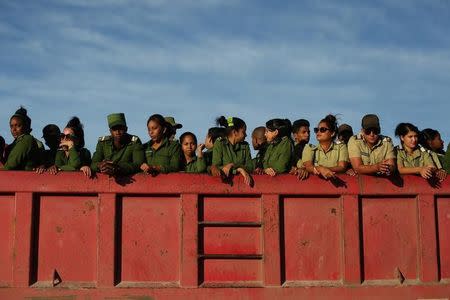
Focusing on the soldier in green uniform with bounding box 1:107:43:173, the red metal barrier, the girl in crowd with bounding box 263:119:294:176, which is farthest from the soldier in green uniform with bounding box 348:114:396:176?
the soldier in green uniform with bounding box 1:107:43:173

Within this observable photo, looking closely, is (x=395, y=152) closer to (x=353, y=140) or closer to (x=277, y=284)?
(x=353, y=140)

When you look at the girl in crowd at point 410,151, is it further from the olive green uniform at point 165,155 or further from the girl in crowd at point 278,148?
the olive green uniform at point 165,155

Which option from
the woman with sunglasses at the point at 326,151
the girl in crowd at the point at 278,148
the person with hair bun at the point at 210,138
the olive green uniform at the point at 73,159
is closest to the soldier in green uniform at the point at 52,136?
the olive green uniform at the point at 73,159

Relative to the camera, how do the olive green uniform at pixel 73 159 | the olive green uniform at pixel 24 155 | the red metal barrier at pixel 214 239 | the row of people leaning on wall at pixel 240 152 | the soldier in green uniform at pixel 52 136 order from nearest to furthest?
the red metal barrier at pixel 214 239 < the olive green uniform at pixel 24 155 < the row of people leaning on wall at pixel 240 152 < the olive green uniform at pixel 73 159 < the soldier in green uniform at pixel 52 136

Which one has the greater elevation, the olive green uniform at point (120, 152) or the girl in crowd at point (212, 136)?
the girl in crowd at point (212, 136)

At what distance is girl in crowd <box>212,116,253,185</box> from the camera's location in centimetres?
549

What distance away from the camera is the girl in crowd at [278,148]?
541cm

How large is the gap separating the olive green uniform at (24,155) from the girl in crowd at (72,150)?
0.26m

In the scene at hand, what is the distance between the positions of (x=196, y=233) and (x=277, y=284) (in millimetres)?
814

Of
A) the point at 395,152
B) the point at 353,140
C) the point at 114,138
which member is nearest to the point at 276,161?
the point at 353,140

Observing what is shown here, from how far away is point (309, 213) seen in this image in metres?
4.75

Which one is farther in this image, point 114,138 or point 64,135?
point 64,135

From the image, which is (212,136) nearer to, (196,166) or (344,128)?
(196,166)

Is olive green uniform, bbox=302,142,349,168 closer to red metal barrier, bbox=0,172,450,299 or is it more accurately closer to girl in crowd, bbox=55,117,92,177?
red metal barrier, bbox=0,172,450,299
